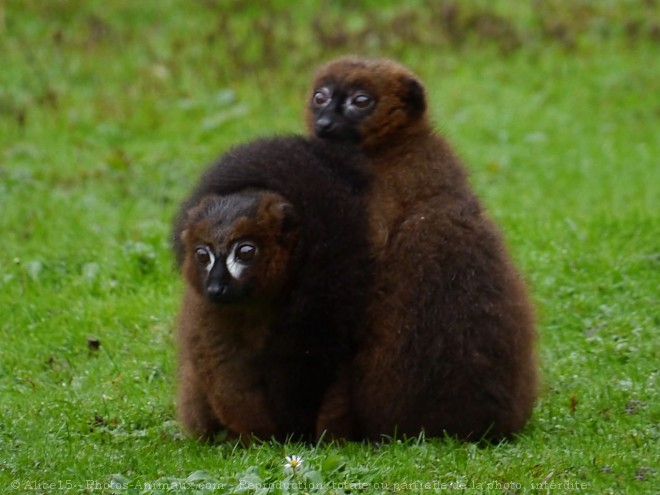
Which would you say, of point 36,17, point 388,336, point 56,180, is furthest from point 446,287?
point 36,17

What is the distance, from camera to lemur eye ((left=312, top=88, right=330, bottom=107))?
25.6 feet

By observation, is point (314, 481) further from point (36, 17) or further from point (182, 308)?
point (36, 17)

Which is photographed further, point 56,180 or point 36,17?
point 36,17

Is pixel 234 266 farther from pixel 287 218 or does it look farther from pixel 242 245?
pixel 287 218

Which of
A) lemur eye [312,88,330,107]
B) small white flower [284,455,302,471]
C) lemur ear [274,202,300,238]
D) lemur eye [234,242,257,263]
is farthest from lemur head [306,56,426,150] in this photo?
small white flower [284,455,302,471]

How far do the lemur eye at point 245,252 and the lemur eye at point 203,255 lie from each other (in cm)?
15

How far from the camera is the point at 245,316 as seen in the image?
677 centimetres

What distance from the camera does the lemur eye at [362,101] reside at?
301 inches

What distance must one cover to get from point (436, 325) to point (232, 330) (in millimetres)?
1027

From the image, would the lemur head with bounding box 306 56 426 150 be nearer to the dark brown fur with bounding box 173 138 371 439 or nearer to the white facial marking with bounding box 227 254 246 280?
the dark brown fur with bounding box 173 138 371 439

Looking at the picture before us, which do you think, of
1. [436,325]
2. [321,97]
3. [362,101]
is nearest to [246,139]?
[321,97]

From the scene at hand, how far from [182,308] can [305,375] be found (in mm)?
856

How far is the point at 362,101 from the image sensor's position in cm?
766

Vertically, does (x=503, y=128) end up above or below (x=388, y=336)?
above
